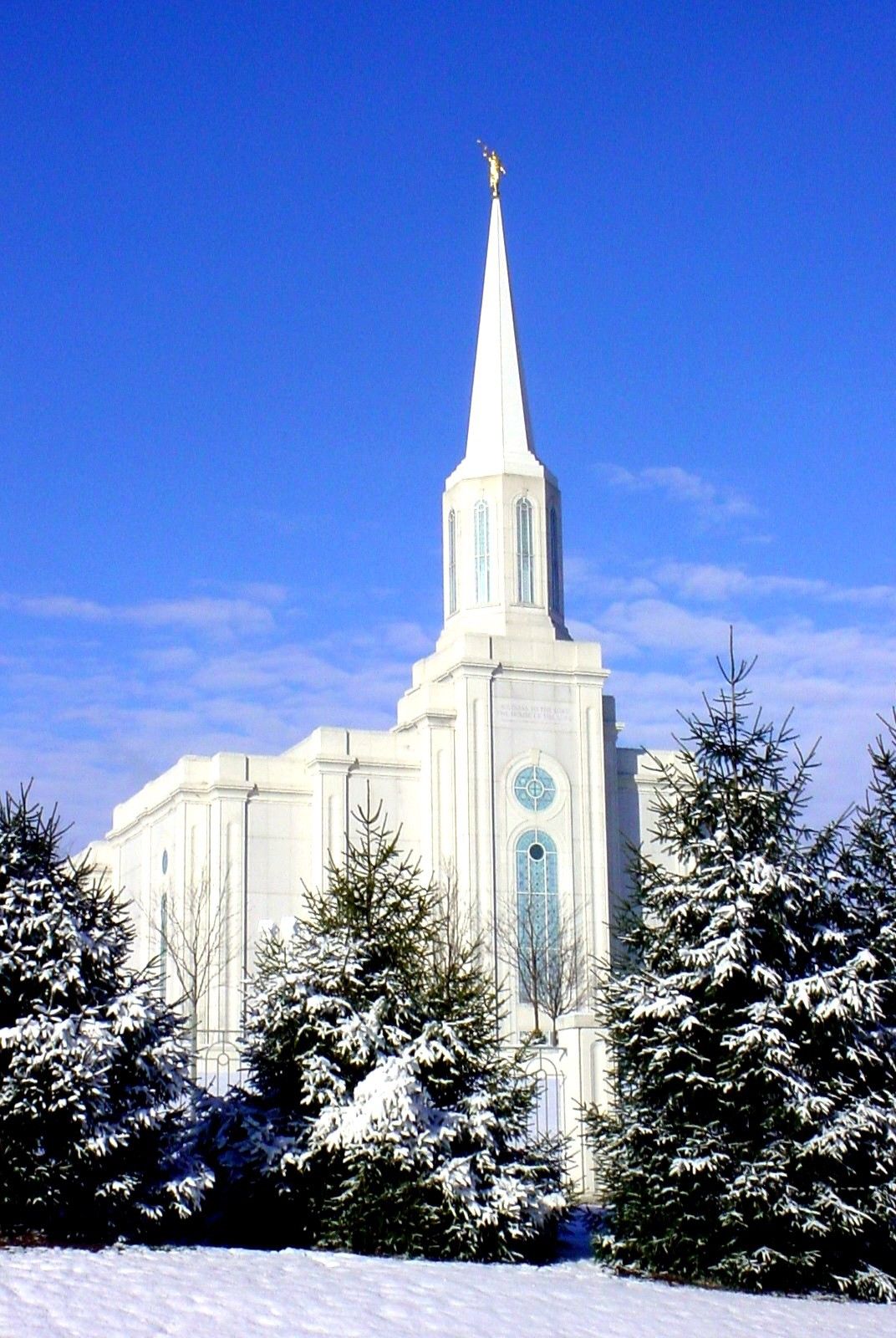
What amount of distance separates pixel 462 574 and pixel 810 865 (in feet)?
101

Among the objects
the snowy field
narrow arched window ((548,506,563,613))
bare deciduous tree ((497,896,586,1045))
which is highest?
narrow arched window ((548,506,563,613))

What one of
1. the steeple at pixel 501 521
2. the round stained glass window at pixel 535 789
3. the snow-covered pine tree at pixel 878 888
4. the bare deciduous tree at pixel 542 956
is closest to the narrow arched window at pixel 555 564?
the steeple at pixel 501 521

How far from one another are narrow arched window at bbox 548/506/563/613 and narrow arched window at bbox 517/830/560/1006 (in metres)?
6.60

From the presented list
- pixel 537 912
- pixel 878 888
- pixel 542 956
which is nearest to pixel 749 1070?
pixel 878 888

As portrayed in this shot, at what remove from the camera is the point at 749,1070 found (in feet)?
43.4

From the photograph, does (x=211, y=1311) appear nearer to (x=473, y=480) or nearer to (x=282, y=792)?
(x=282, y=792)

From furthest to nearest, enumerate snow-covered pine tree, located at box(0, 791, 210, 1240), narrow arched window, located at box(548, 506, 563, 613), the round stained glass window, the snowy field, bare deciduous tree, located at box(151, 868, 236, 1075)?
narrow arched window, located at box(548, 506, 563, 613), the round stained glass window, bare deciduous tree, located at box(151, 868, 236, 1075), snow-covered pine tree, located at box(0, 791, 210, 1240), the snowy field

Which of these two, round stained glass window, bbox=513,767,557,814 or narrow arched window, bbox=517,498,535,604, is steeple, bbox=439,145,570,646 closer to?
narrow arched window, bbox=517,498,535,604

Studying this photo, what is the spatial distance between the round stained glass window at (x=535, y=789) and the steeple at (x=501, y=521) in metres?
3.72

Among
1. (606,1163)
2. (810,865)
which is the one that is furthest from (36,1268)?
(810,865)

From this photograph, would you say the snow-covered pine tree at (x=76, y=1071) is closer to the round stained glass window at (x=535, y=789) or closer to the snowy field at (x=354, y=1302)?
the snowy field at (x=354, y=1302)

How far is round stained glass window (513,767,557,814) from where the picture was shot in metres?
42.4

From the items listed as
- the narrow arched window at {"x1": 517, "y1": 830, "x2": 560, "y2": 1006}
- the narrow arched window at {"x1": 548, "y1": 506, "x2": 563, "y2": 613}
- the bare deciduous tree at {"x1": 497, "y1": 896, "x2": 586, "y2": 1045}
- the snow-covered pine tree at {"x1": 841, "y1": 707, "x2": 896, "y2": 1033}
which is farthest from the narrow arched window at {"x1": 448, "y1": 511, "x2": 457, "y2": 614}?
the snow-covered pine tree at {"x1": 841, "y1": 707, "x2": 896, "y2": 1033}

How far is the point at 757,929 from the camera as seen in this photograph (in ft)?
45.2
